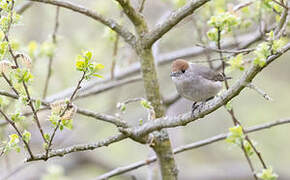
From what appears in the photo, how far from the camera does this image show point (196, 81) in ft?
12.3

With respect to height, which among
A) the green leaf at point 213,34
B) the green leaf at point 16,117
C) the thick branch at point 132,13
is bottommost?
the green leaf at point 16,117

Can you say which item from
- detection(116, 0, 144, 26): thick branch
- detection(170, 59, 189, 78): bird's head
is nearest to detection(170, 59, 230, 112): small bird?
detection(170, 59, 189, 78): bird's head

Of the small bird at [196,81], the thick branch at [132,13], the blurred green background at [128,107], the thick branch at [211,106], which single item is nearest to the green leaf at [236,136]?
the thick branch at [211,106]

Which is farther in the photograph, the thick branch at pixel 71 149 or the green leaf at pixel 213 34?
the green leaf at pixel 213 34

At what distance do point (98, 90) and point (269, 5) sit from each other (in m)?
2.15

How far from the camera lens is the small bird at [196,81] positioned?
3.68m

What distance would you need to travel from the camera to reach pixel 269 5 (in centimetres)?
306

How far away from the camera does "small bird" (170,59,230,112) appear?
368 centimetres

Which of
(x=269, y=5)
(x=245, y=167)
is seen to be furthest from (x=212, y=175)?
(x=269, y=5)

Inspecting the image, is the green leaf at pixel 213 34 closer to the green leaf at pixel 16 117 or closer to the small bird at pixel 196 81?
the small bird at pixel 196 81

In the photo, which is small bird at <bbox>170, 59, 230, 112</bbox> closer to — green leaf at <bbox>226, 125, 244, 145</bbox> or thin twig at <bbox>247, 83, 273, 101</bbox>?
green leaf at <bbox>226, 125, 244, 145</bbox>

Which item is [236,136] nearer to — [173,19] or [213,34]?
[213,34]

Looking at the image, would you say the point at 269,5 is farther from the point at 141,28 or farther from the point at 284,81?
the point at 284,81

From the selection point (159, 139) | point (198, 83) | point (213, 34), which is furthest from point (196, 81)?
point (213, 34)
